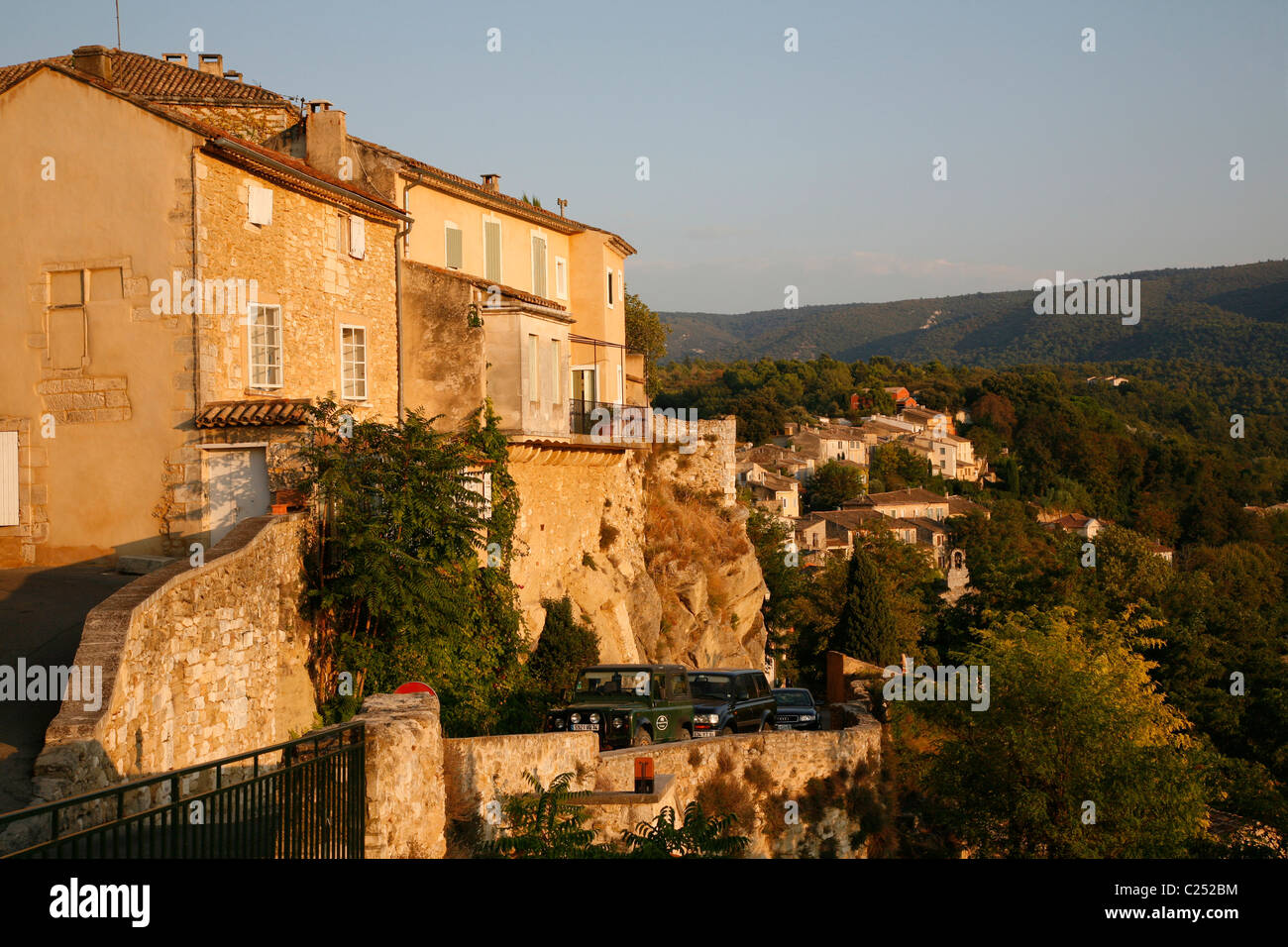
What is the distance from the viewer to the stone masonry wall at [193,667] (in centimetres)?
972

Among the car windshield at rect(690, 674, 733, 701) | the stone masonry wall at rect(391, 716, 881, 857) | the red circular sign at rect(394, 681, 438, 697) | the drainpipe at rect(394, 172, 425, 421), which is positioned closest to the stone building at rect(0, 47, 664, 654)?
the drainpipe at rect(394, 172, 425, 421)

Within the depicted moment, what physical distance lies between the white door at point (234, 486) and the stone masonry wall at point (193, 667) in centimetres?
195

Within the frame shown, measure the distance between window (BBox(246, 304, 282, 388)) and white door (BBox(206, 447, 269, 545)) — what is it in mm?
1508

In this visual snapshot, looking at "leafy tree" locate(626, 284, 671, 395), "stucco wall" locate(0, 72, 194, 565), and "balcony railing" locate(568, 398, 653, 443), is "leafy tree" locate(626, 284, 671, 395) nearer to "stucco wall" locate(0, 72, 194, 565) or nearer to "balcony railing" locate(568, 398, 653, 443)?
"balcony railing" locate(568, 398, 653, 443)

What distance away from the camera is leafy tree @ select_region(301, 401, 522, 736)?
15680 mm

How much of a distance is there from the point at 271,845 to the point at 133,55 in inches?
951

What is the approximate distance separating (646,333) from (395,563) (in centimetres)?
3577

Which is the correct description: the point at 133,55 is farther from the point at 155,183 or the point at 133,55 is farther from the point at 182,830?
the point at 182,830

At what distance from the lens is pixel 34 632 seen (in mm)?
13250

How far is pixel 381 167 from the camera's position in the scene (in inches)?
901

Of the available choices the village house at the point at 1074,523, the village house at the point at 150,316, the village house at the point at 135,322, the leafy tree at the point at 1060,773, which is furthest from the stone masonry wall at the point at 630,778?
the village house at the point at 1074,523

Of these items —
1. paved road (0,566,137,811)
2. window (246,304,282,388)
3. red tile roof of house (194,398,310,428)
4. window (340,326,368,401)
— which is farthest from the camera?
window (340,326,368,401)

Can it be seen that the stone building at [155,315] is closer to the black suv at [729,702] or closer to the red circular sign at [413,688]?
the red circular sign at [413,688]
